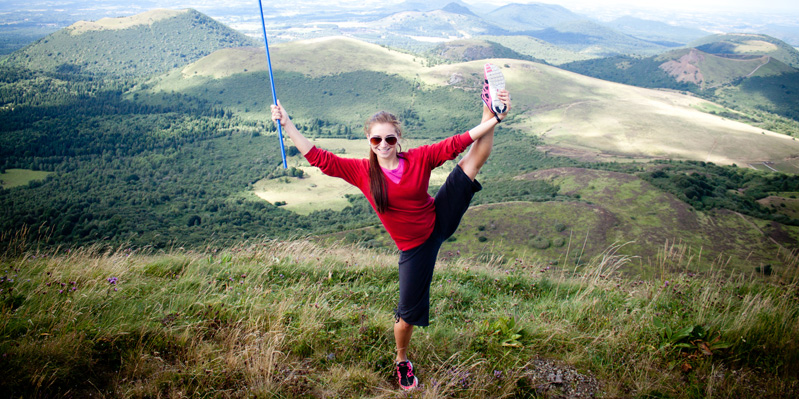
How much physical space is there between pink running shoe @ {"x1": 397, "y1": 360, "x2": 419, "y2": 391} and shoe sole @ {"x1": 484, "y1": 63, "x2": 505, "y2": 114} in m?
2.05

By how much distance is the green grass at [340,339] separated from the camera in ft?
9.28

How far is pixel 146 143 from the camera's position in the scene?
401ft

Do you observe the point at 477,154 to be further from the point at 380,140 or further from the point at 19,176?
the point at 19,176

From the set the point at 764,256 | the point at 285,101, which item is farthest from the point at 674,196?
the point at 285,101

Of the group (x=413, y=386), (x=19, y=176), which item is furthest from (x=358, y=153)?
(x=413, y=386)

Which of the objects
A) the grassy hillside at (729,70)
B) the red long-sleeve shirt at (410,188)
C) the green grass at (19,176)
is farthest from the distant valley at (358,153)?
the red long-sleeve shirt at (410,188)

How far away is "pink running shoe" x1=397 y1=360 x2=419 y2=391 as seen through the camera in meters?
2.99

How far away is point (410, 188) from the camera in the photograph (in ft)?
9.61

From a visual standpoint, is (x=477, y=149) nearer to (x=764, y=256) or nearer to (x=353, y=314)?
(x=353, y=314)

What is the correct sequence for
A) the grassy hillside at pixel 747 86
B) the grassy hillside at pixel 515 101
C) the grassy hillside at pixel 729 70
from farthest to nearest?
the grassy hillside at pixel 729 70 → the grassy hillside at pixel 747 86 → the grassy hillside at pixel 515 101

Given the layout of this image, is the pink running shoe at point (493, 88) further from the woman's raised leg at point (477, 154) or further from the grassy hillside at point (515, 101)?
the grassy hillside at point (515, 101)

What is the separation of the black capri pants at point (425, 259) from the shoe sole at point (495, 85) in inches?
21.2

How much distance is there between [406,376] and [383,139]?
1818mm

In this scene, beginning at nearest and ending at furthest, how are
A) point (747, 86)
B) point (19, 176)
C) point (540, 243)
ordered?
point (540, 243) → point (19, 176) → point (747, 86)
